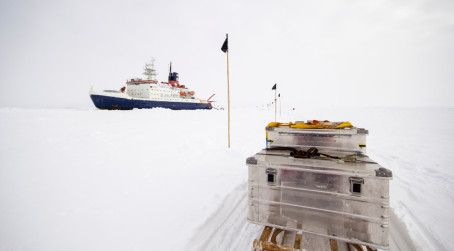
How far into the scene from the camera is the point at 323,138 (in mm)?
3139

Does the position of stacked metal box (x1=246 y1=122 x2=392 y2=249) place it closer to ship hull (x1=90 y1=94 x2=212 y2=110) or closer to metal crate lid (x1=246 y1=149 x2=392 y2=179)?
metal crate lid (x1=246 y1=149 x2=392 y2=179)

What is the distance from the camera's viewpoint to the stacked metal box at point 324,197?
198 cm

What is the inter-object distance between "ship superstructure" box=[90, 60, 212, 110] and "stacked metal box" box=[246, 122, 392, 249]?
102 feet

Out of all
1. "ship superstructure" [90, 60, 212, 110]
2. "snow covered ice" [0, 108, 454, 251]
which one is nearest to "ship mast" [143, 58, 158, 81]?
"ship superstructure" [90, 60, 212, 110]

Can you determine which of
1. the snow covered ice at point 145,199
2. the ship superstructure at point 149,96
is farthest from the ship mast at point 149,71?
the snow covered ice at point 145,199

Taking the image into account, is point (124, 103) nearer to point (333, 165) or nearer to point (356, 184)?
point (333, 165)

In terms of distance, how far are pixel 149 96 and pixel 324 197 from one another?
35.8m

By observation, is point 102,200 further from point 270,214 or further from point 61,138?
point 61,138

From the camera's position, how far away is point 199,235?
282 cm

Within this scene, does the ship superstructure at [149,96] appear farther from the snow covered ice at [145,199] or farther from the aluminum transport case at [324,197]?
the aluminum transport case at [324,197]

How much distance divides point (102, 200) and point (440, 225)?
6217mm

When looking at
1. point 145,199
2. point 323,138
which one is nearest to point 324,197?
point 323,138

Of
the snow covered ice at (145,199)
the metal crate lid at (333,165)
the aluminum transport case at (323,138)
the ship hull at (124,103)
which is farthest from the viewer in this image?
the ship hull at (124,103)

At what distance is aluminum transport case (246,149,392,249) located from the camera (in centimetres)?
198
